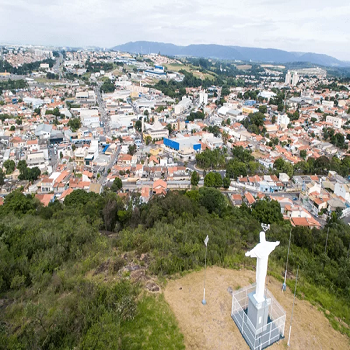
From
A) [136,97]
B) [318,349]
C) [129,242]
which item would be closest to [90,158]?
[129,242]

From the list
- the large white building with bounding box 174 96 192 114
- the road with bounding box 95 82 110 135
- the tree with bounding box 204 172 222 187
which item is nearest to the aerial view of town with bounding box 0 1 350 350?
the tree with bounding box 204 172 222 187

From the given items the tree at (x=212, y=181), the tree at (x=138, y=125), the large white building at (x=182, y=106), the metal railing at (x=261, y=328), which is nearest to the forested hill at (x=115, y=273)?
the metal railing at (x=261, y=328)

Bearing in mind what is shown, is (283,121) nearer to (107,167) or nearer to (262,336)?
(107,167)

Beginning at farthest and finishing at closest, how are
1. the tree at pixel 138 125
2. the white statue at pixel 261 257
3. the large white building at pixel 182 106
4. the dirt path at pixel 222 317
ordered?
the large white building at pixel 182 106
the tree at pixel 138 125
the dirt path at pixel 222 317
the white statue at pixel 261 257

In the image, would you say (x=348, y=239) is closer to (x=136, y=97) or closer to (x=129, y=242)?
(x=129, y=242)

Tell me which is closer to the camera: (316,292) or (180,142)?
(316,292)

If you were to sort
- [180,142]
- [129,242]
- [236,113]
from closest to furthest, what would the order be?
[129,242]
[180,142]
[236,113]

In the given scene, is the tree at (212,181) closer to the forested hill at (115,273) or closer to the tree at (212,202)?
the tree at (212,202)

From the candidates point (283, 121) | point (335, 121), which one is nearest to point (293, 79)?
point (335, 121)
